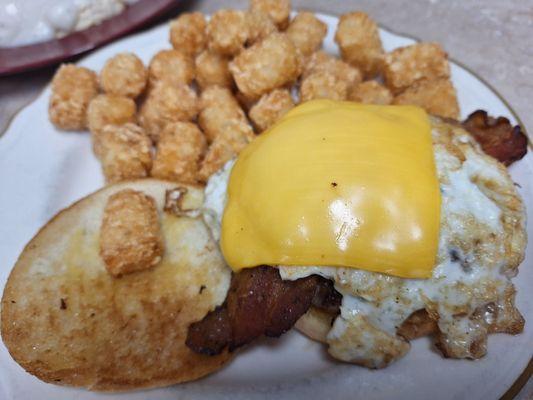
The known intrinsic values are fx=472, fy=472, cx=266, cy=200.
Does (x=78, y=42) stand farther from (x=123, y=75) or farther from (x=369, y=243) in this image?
(x=369, y=243)

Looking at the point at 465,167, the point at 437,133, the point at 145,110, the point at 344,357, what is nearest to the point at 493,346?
the point at 344,357

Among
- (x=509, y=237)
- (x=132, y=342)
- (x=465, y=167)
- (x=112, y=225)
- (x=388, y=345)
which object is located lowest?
(x=132, y=342)

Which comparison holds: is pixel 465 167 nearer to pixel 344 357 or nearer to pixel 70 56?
pixel 344 357

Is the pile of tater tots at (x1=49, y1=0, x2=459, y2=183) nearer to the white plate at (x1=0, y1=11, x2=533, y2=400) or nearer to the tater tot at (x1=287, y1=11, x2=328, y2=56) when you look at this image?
the tater tot at (x1=287, y1=11, x2=328, y2=56)

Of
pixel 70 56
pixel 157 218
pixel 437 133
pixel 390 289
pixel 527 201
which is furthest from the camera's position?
pixel 70 56

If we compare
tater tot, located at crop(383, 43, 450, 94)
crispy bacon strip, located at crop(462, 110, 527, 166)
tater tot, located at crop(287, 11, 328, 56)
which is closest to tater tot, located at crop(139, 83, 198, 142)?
tater tot, located at crop(287, 11, 328, 56)

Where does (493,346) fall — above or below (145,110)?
below

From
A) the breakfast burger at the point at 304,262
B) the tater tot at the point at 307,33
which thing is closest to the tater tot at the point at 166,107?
the breakfast burger at the point at 304,262
